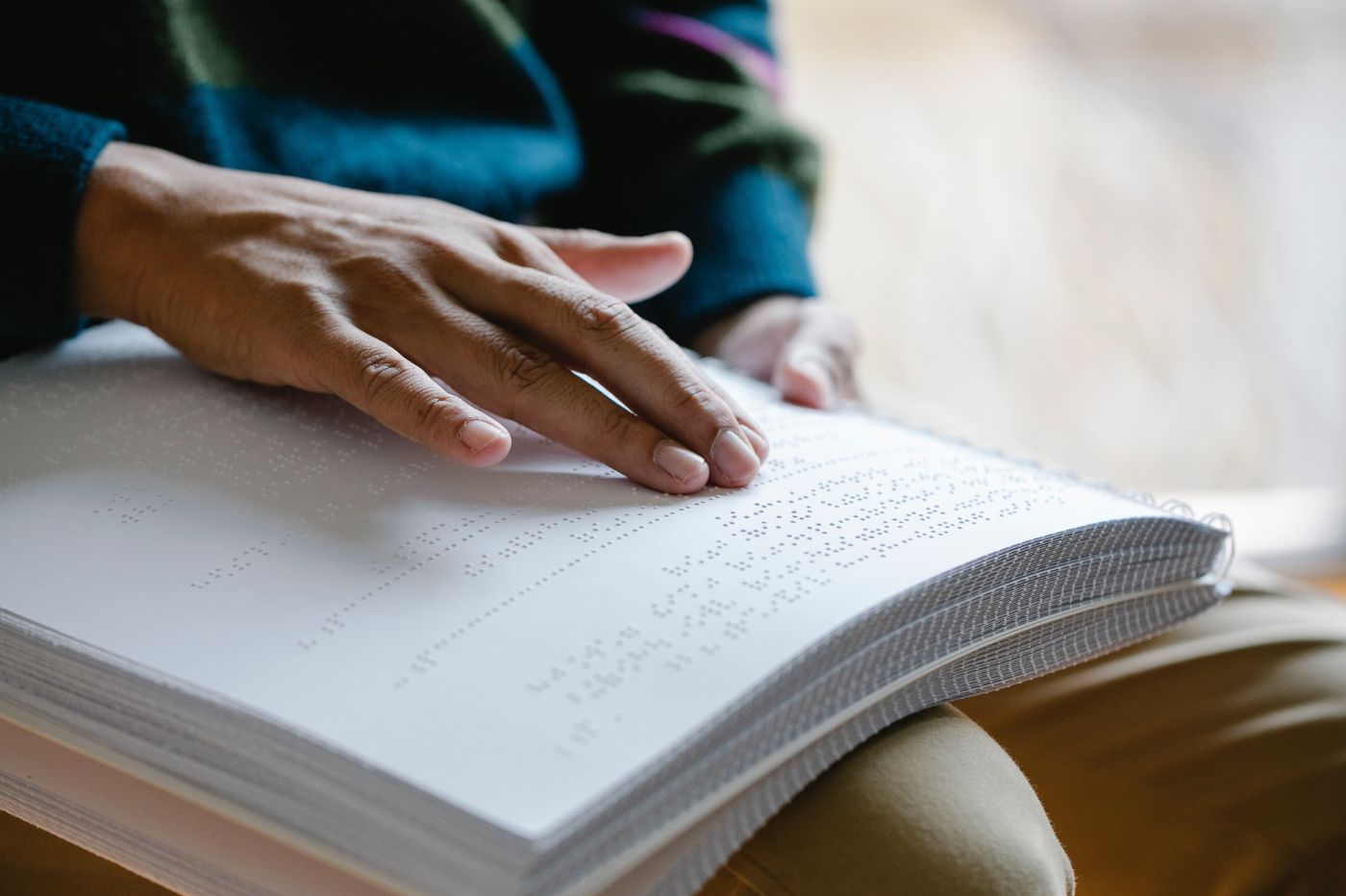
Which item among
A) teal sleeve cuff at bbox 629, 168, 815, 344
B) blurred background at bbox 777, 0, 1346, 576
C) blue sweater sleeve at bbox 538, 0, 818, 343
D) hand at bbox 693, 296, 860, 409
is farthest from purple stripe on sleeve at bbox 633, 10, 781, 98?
blurred background at bbox 777, 0, 1346, 576

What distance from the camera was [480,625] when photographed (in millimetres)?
353

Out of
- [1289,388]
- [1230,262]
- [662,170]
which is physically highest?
[662,170]

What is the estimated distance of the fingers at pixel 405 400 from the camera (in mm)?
432

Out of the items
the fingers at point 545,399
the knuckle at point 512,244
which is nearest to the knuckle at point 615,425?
the fingers at point 545,399

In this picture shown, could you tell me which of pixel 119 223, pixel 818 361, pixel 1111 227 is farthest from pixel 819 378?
pixel 1111 227

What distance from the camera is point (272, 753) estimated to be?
1.05 feet

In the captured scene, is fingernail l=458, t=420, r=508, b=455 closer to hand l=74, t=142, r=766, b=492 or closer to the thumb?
hand l=74, t=142, r=766, b=492

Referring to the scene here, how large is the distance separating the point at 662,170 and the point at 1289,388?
1.49m

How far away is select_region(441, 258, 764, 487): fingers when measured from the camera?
456 millimetres

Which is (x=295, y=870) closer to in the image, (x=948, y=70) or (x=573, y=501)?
(x=573, y=501)

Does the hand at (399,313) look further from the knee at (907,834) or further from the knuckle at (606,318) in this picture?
the knee at (907,834)

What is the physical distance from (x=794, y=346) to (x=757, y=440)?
21cm

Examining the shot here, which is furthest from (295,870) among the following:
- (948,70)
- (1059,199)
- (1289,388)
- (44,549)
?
(948,70)

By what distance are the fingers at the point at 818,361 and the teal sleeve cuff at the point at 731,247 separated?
5 cm
